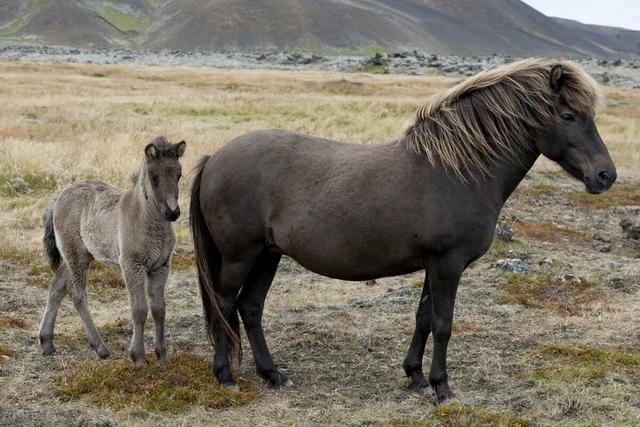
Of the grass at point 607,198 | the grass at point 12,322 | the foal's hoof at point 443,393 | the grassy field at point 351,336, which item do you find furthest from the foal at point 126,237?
the grass at point 607,198

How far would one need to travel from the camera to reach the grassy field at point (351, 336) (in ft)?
20.7

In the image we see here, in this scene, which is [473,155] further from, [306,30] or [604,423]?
[306,30]

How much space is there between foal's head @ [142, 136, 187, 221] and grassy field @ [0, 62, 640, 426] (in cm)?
173

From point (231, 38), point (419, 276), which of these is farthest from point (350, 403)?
point (231, 38)

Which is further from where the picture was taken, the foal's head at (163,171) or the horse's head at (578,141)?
the foal's head at (163,171)

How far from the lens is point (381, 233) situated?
21.0ft

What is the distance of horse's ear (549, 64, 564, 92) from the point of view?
636 centimetres

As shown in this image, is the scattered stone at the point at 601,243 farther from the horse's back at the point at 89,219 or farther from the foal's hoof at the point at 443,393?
the horse's back at the point at 89,219

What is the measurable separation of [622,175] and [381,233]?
59.7 ft

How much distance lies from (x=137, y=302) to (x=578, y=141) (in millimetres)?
4517

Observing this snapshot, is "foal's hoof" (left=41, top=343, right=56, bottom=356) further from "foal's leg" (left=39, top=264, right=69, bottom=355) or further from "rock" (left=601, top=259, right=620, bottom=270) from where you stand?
"rock" (left=601, top=259, right=620, bottom=270)

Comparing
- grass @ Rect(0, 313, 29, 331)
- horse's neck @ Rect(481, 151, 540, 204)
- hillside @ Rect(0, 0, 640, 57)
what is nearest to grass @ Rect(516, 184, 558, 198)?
horse's neck @ Rect(481, 151, 540, 204)

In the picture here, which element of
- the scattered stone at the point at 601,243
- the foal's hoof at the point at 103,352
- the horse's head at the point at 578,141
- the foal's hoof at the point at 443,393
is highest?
the horse's head at the point at 578,141

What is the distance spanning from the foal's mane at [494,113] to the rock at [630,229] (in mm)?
8752
